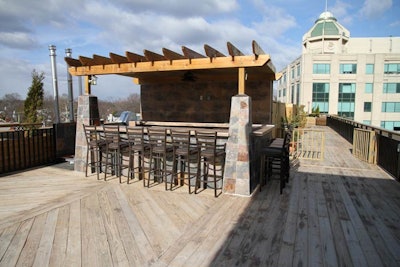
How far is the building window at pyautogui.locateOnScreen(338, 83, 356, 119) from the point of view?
99.0 feet

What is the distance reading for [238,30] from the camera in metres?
16.3

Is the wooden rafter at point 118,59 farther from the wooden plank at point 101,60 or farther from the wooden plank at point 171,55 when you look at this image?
the wooden plank at point 171,55

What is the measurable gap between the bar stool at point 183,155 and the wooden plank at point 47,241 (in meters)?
1.91

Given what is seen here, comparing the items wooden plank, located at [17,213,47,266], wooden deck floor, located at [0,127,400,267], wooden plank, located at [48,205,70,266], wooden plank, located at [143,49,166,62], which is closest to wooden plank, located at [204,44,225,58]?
wooden plank, located at [143,49,166,62]

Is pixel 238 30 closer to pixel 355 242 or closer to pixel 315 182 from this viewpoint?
pixel 315 182

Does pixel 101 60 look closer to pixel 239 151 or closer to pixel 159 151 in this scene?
pixel 159 151

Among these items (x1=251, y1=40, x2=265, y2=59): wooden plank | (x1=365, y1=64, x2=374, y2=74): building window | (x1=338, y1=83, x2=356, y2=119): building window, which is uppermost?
(x1=365, y1=64, x2=374, y2=74): building window

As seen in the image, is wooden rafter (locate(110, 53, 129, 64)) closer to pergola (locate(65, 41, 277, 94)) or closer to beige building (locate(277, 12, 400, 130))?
pergola (locate(65, 41, 277, 94))

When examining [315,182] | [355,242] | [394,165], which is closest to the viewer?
[355,242]

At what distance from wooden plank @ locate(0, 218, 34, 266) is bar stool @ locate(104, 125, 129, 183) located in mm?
1959

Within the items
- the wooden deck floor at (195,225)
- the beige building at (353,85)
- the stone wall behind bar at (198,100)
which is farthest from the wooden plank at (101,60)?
the beige building at (353,85)

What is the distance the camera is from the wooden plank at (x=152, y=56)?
4.65 metres

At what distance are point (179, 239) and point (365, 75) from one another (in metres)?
34.1

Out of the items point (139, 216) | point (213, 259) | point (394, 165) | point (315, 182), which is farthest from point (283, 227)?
point (394, 165)
